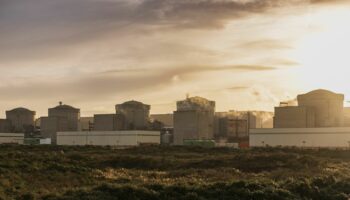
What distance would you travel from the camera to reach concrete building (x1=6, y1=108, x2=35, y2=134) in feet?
542

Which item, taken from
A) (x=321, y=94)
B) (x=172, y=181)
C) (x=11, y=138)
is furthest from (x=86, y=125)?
(x=172, y=181)

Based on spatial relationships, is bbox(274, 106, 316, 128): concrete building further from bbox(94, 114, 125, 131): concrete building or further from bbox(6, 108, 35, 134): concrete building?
bbox(6, 108, 35, 134): concrete building

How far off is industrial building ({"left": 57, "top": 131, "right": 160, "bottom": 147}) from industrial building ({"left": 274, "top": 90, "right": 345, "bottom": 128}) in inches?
1299

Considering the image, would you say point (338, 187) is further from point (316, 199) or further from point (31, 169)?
point (31, 169)

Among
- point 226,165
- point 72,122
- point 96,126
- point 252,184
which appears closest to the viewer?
point 252,184

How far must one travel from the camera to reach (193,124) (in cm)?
12369

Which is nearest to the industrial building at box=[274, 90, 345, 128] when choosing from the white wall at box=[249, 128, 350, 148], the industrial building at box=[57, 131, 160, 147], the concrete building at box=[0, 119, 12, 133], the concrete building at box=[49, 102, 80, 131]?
the white wall at box=[249, 128, 350, 148]

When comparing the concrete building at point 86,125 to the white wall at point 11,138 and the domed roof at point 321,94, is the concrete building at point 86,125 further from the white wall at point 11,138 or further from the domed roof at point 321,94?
the domed roof at point 321,94

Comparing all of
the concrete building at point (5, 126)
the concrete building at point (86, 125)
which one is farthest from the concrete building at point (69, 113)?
the concrete building at point (5, 126)

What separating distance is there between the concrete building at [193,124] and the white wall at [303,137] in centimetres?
1254

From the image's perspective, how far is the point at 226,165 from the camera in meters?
50.4

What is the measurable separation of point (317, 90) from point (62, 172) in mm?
85950

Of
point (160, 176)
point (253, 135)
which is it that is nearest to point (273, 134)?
point (253, 135)

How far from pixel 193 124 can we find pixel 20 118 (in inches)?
2757
